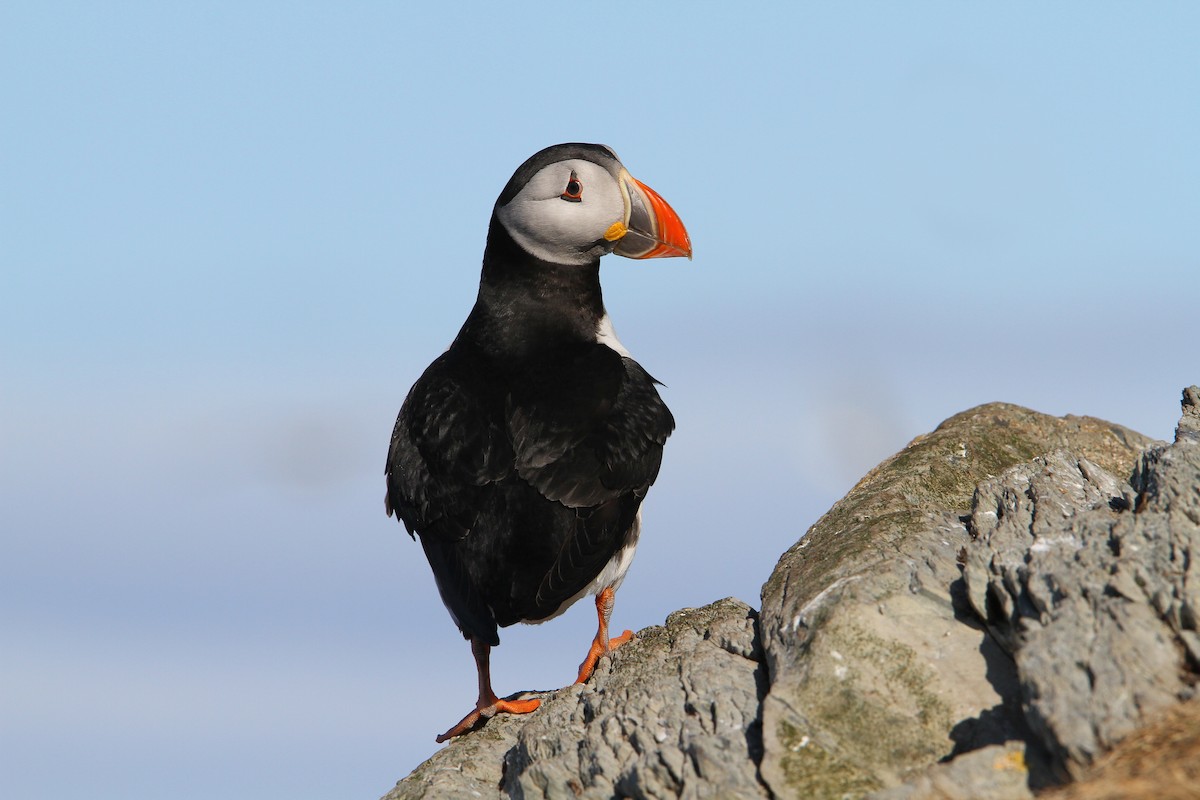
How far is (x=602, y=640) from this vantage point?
792 centimetres

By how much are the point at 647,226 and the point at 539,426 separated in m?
1.96

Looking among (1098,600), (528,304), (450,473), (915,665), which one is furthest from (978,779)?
(528,304)

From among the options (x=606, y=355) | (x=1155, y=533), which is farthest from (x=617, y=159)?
(x=1155, y=533)

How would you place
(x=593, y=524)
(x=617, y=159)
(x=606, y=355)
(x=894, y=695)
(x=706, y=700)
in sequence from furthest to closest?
(x=617, y=159), (x=606, y=355), (x=593, y=524), (x=706, y=700), (x=894, y=695)

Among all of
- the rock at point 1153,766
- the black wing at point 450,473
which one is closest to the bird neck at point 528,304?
the black wing at point 450,473

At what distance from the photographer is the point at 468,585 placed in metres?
7.52

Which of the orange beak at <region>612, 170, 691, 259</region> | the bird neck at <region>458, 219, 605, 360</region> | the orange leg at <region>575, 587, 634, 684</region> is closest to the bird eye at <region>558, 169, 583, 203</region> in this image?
the orange beak at <region>612, 170, 691, 259</region>

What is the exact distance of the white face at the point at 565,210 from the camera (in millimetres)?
8891

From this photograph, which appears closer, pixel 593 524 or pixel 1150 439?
pixel 593 524

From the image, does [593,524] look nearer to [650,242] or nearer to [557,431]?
[557,431]

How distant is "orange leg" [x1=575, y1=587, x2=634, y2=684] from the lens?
7590 millimetres

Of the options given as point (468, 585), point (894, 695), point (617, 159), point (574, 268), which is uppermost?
point (617, 159)

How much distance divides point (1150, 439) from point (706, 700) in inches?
229

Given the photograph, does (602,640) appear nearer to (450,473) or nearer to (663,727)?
(450,473)
